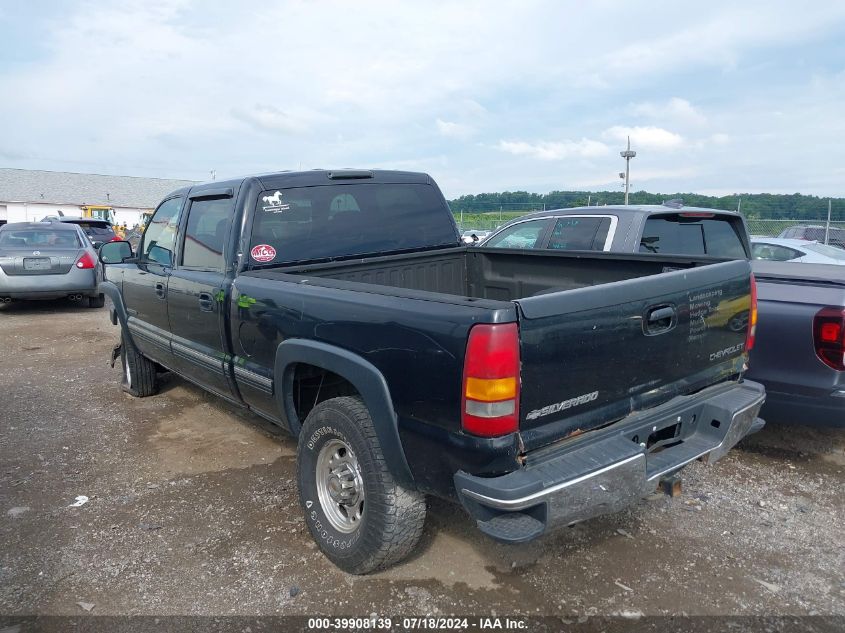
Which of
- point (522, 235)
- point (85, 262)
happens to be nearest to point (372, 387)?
point (522, 235)

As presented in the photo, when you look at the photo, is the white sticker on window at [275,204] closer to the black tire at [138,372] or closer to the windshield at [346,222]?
the windshield at [346,222]

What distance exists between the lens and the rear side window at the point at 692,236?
545cm

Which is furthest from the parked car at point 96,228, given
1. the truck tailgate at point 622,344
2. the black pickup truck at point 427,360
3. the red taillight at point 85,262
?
the truck tailgate at point 622,344

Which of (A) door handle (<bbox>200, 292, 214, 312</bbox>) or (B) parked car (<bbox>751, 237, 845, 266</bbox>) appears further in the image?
(B) parked car (<bbox>751, 237, 845, 266</bbox>)

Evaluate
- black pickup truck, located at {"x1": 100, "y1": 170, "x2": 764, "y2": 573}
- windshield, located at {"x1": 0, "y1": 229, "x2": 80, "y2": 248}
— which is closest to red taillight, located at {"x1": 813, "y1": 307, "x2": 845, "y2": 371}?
black pickup truck, located at {"x1": 100, "y1": 170, "x2": 764, "y2": 573}

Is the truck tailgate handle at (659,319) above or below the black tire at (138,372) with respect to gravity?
above

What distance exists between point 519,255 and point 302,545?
2419mm

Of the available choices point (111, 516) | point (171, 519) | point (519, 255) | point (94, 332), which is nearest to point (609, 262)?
point (519, 255)

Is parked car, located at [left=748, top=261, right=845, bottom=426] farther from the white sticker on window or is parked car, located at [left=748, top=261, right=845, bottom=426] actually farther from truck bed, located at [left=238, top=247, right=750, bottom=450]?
the white sticker on window

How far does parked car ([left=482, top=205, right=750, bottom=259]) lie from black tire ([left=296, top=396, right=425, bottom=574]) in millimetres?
3150

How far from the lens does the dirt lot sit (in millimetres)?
2799

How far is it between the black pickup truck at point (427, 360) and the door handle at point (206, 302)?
0.05ft

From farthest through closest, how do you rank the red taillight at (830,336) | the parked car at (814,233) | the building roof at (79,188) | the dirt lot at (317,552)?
the building roof at (79,188)
the parked car at (814,233)
the red taillight at (830,336)
the dirt lot at (317,552)

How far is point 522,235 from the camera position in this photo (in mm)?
6594
